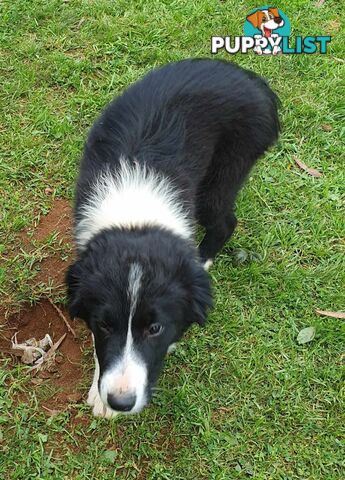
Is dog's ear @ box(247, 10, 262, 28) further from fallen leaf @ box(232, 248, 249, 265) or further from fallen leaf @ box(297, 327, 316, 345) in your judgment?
fallen leaf @ box(297, 327, 316, 345)

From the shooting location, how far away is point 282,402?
343 cm

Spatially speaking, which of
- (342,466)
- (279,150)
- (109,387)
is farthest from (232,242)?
(109,387)

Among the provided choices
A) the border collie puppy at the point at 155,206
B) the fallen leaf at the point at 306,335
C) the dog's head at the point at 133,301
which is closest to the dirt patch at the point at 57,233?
the border collie puppy at the point at 155,206

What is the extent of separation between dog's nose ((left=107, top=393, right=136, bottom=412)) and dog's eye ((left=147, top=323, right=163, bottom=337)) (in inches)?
10.4

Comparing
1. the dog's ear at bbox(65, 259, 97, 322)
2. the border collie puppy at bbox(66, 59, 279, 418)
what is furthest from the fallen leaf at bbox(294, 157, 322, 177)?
the dog's ear at bbox(65, 259, 97, 322)

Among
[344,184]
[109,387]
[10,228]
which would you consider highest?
[109,387]

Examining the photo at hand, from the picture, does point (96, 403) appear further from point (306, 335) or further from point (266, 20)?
point (266, 20)

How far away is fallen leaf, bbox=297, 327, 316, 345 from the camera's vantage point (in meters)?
3.68

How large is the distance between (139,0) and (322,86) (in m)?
1.71

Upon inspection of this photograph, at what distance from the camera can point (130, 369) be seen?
2.49 meters

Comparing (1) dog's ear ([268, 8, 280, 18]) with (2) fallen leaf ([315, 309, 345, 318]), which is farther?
(1) dog's ear ([268, 8, 280, 18])

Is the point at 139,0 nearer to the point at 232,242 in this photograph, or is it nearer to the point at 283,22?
the point at 283,22

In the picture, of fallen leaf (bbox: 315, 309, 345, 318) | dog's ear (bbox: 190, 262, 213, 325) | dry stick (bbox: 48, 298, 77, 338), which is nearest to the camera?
dog's ear (bbox: 190, 262, 213, 325)

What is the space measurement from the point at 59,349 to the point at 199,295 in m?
1.08
